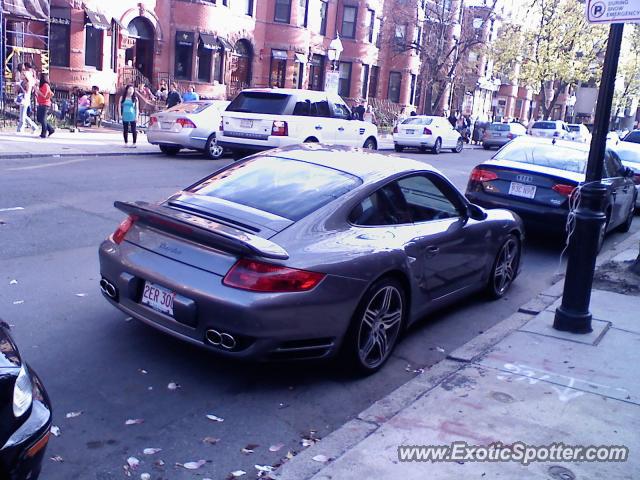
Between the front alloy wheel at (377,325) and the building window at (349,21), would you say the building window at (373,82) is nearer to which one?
the building window at (349,21)

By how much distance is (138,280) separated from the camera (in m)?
4.66

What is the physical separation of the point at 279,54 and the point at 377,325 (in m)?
33.2

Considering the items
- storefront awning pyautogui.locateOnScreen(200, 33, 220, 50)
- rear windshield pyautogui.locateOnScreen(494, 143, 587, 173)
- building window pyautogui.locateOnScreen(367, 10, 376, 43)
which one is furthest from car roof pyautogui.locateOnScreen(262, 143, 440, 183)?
building window pyautogui.locateOnScreen(367, 10, 376, 43)

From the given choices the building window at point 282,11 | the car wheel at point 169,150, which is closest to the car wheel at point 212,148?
the car wheel at point 169,150

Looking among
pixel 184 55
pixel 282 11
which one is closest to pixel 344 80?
pixel 282 11

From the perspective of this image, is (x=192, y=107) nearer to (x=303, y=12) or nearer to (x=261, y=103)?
(x=261, y=103)

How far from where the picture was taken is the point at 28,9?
2420 centimetres

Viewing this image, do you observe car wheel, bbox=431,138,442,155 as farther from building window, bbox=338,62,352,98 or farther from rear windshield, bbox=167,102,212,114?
building window, bbox=338,62,352,98

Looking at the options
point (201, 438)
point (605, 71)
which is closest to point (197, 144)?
point (605, 71)

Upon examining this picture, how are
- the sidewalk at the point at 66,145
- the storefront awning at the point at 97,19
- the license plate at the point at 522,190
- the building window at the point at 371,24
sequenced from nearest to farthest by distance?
1. the license plate at the point at 522,190
2. the sidewalk at the point at 66,145
3. the storefront awning at the point at 97,19
4. the building window at the point at 371,24

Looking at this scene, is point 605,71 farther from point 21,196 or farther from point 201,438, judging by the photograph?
point 21,196

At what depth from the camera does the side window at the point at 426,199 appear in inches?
221

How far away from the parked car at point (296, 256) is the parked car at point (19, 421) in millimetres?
1475

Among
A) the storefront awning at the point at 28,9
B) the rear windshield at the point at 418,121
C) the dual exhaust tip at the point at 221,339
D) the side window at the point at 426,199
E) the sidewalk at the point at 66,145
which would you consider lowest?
the sidewalk at the point at 66,145
